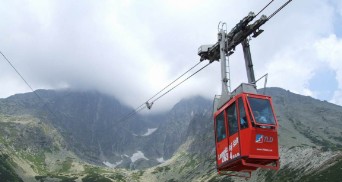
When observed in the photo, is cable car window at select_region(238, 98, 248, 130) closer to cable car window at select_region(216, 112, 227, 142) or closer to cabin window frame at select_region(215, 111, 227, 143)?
cabin window frame at select_region(215, 111, 227, 143)

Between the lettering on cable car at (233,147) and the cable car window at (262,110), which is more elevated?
the cable car window at (262,110)

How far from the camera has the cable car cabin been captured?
23.0 meters

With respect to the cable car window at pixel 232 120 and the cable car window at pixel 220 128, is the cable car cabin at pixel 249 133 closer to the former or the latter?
the cable car window at pixel 232 120

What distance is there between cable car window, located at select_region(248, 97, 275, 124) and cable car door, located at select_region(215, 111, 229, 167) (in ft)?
9.63

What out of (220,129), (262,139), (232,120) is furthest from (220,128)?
(262,139)

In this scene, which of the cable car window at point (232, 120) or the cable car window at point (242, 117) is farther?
the cable car window at point (232, 120)

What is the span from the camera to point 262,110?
23.9m

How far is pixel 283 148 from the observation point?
172125 mm

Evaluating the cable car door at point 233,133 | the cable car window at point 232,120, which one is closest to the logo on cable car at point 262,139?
the cable car door at point 233,133

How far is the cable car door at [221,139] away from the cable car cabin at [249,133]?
0.22ft

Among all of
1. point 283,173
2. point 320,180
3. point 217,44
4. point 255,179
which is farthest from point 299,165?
point 217,44

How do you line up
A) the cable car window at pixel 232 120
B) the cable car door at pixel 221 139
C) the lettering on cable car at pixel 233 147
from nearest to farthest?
the lettering on cable car at pixel 233 147, the cable car window at pixel 232 120, the cable car door at pixel 221 139

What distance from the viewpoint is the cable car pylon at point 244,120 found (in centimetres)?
2308

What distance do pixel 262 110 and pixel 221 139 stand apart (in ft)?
13.7
